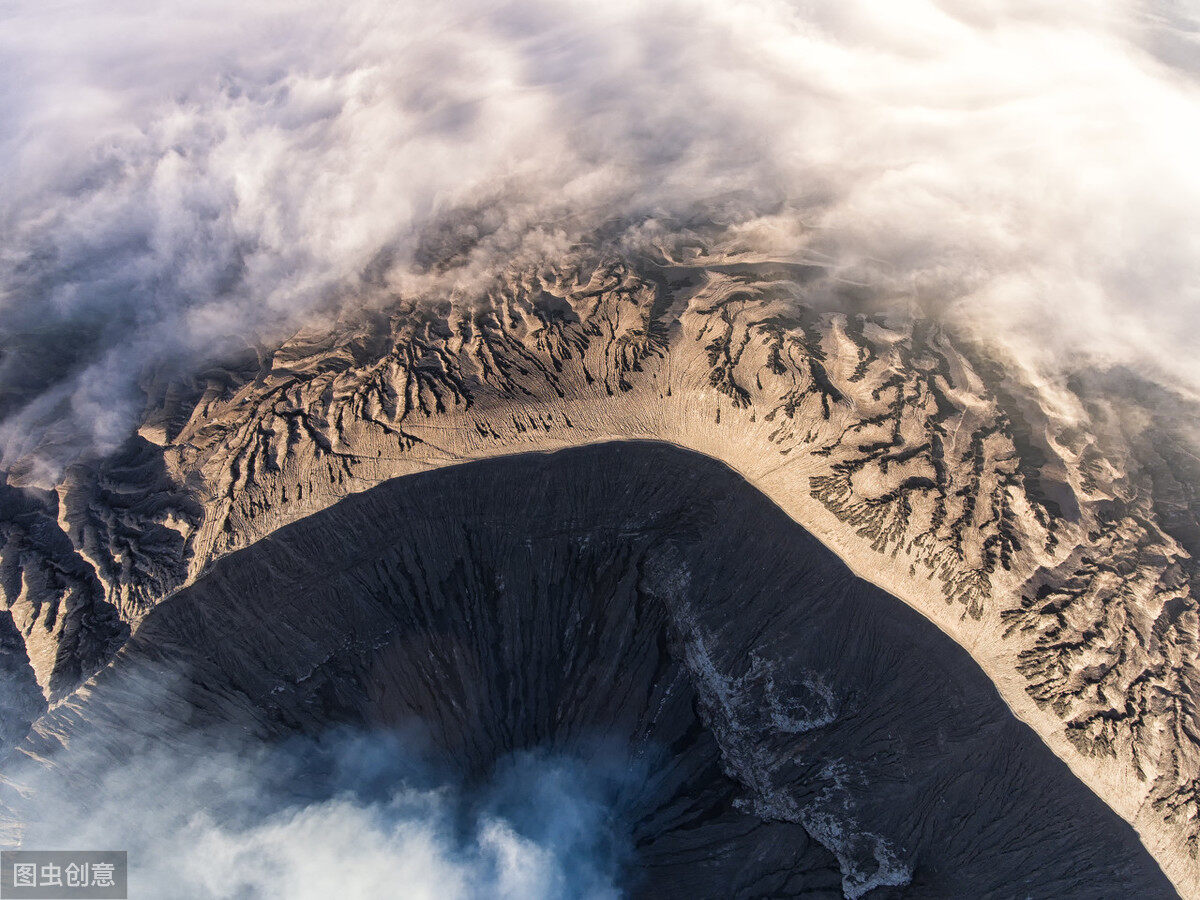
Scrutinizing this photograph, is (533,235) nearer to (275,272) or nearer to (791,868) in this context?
(275,272)

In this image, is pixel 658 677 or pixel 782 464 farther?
pixel 782 464

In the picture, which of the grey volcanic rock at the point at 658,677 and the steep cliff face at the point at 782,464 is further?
the steep cliff face at the point at 782,464

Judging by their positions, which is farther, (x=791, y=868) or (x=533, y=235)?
(x=533, y=235)

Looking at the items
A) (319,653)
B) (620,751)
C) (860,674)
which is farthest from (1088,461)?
(319,653)

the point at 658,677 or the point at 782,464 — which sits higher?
the point at 782,464

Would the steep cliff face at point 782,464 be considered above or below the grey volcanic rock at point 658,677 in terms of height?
above
